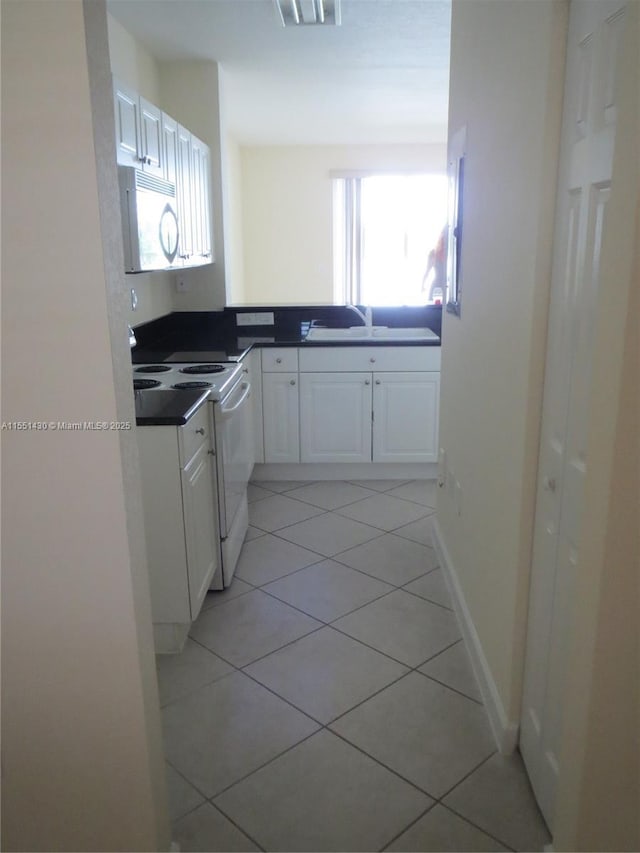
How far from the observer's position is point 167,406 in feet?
8.21

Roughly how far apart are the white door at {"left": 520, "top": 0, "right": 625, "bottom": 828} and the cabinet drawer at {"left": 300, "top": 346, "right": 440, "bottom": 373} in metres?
2.48

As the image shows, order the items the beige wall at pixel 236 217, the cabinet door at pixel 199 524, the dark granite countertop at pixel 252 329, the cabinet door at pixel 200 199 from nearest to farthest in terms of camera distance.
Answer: the cabinet door at pixel 199 524 < the cabinet door at pixel 200 199 < the dark granite countertop at pixel 252 329 < the beige wall at pixel 236 217

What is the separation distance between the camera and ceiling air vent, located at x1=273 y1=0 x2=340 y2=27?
3.03 metres

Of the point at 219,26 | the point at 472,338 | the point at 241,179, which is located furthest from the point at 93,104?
the point at 241,179

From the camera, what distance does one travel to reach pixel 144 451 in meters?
2.37

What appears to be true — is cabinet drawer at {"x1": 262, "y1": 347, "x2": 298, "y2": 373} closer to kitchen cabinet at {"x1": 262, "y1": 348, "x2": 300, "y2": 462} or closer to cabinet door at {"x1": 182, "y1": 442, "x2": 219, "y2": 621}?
kitchen cabinet at {"x1": 262, "y1": 348, "x2": 300, "y2": 462}

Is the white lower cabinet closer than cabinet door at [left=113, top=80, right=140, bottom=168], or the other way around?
cabinet door at [left=113, top=80, right=140, bottom=168]

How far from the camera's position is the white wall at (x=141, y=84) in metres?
3.42

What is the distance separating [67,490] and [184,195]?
268 cm

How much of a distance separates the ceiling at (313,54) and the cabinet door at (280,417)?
1849mm

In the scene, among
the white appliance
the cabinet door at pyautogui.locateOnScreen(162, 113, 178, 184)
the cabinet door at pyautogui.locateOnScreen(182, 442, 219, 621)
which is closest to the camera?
the cabinet door at pyautogui.locateOnScreen(182, 442, 219, 621)

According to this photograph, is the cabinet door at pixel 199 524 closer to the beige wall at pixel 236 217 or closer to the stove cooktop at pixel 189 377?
the stove cooktop at pixel 189 377

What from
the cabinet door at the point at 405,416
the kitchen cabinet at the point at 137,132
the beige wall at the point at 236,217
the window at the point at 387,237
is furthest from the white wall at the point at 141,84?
the window at the point at 387,237

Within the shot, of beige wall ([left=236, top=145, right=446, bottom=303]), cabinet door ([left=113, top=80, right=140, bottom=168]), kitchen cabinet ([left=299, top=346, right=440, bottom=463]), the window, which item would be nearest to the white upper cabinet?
cabinet door ([left=113, top=80, right=140, bottom=168])
